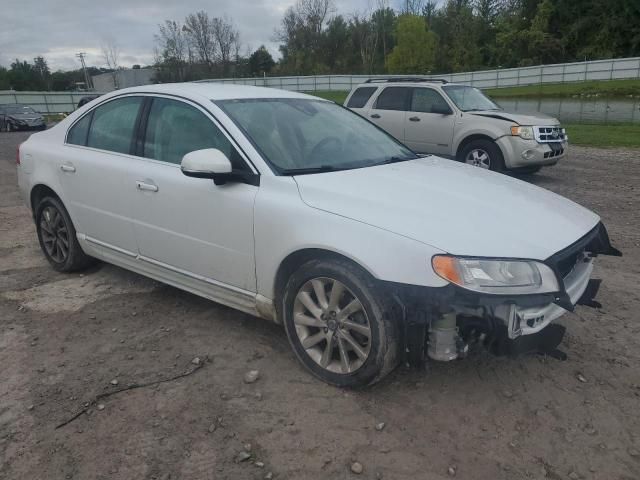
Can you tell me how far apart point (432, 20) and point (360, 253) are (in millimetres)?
74921

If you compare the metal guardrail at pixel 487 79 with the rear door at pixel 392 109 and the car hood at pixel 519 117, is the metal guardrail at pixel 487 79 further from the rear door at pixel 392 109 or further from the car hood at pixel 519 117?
the car hood at pixel 519 117

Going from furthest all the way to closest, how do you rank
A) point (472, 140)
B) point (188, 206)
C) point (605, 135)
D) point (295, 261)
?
point (605, 135) → point (472, 140) → point (188, 206) → point (295, 261)

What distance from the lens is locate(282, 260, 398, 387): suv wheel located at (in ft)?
8.92

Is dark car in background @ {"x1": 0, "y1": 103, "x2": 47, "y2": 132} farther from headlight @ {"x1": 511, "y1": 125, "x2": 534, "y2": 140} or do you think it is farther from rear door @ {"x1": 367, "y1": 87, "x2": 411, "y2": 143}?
headlight @ {"x1": 511, "y1": 125, "x2": 534, "y2": 140}

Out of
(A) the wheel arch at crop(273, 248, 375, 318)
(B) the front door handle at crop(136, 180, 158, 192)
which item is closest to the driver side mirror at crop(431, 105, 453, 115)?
(B) the front door handle at crop(136, 180, 158, 192)

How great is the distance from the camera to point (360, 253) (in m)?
2.69

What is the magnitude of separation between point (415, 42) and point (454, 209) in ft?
199

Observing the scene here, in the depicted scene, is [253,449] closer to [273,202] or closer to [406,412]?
[406,412]

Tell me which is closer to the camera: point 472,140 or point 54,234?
point 54,234

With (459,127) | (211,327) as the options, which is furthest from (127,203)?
(459,127)

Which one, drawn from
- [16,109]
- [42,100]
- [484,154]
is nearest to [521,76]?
[42,100]

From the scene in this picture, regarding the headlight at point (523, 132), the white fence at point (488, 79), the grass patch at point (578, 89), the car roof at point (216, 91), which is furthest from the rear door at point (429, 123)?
the white fence at point (488, 79)

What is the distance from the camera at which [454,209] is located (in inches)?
113

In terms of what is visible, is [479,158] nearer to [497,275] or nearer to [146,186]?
[146,186]
